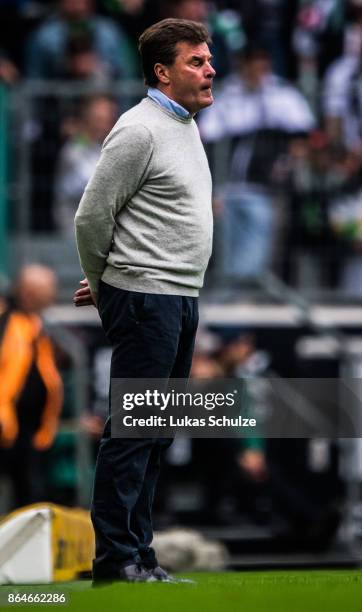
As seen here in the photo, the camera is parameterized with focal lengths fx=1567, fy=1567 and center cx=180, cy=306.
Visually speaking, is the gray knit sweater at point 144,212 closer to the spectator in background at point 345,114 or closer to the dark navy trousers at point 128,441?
the dark navy trousers at point 128,441

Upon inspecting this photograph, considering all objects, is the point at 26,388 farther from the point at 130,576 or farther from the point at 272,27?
the point at 130,576

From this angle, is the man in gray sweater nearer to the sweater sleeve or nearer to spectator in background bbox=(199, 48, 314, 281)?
the sweater sleeve

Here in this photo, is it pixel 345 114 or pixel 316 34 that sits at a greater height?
pixel 316 34

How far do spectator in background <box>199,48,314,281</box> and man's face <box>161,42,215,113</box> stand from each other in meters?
5.17

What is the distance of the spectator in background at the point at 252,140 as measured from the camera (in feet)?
35.5

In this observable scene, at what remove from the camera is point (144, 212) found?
5461mm

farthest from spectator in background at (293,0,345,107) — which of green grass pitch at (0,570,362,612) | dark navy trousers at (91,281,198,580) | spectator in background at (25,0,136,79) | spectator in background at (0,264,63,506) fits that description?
green grass pitch at (0,570,362,612)

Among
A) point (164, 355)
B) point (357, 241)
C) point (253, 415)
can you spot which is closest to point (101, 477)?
point (164, 355)

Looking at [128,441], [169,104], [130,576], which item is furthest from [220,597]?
[169,104]

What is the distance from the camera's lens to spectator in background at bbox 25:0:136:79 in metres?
11.3

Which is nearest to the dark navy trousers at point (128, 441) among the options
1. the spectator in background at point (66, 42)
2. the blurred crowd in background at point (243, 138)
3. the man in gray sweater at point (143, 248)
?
the man in gray sweater at point (143, 248)

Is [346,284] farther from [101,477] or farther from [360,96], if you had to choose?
[101,477]

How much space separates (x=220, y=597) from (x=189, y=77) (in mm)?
1891

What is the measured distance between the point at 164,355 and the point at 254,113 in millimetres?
5932
